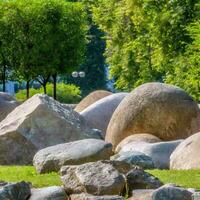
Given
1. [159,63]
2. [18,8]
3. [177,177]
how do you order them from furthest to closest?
[18,8] < [159,63] < [177,177]

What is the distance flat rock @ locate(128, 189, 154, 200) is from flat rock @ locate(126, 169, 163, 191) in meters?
0.15

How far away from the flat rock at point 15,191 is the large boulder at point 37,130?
6.19 meters

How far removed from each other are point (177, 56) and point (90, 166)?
23.7m

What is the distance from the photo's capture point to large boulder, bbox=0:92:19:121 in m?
25.8

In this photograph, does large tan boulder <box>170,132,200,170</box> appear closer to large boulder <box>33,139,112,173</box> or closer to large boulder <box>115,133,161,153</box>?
large boulder <box>33,139,112,173</box>

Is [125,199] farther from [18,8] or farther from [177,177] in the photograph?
[18,8]

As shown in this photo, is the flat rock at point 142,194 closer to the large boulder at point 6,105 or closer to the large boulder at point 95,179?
the large boulder at point 95,179

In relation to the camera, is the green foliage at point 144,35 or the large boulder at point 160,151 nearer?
the large boulder at point 160,151

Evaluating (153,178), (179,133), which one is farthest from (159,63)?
(153,178)

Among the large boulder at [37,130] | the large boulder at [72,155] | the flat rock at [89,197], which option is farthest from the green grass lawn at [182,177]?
the large boulder at [37,130]

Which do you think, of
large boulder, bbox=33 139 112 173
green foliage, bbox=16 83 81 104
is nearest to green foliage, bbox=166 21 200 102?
large boulder, bbox=33 139 112 173

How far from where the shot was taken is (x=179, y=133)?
61.9 feet

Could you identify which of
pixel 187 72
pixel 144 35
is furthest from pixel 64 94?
pixel 187 72

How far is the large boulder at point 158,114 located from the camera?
61.5ft
